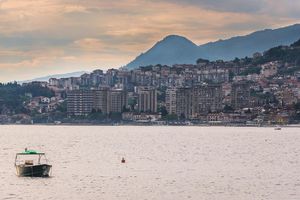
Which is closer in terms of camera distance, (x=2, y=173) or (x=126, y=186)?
(x=126, y=186)

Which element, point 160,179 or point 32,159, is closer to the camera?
point 160,179

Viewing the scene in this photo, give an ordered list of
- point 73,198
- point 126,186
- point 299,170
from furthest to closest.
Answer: point 299,170 → point 126,186 → point 73,198

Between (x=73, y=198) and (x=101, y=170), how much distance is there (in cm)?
2060

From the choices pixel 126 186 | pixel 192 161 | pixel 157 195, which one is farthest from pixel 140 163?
pixel 157 195

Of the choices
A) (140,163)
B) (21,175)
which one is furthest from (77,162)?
(21,175)

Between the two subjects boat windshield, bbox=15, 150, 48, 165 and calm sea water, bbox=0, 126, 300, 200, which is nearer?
calm sea water, bbox=0, 126, 300, 200

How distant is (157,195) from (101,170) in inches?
776

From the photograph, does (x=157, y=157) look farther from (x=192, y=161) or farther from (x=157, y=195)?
(x=157, y=195)

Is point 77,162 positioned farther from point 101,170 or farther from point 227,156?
point 227,156

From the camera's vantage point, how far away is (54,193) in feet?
177

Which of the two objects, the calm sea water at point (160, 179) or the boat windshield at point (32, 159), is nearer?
the calm sea water at point (160, 179)

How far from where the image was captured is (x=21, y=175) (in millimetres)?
63812

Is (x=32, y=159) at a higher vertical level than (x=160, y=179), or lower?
lower

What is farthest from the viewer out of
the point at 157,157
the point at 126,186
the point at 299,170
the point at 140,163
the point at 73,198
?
the point at 157,157
